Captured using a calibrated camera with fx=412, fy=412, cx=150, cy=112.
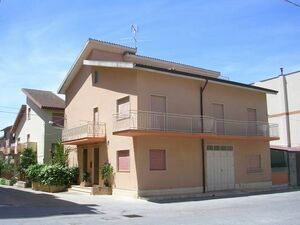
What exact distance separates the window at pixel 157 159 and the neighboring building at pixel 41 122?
45.5 ft

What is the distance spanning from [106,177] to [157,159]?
11.4 feet

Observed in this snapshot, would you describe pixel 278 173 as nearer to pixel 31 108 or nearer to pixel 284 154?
pixel 284 154

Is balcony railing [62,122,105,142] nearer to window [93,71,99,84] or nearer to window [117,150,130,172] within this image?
window [117,150,130,172]

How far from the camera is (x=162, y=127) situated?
21312 millimetres

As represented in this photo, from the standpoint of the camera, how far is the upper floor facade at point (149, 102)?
21297mm

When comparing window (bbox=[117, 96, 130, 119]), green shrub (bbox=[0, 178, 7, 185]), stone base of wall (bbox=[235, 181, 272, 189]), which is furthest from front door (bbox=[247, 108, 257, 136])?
green shrub (bbox=[0, 178, 7, 185])

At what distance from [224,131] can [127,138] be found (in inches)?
253

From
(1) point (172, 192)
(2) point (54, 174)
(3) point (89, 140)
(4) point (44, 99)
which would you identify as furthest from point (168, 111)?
(4) point (44, 99)

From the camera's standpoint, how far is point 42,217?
13.2 metres

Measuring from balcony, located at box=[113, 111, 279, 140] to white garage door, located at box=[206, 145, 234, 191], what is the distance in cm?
103

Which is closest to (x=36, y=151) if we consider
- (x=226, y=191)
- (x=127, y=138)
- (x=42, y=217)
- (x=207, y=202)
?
(x=127, y=138)

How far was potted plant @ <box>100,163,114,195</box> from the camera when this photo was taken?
2238cm

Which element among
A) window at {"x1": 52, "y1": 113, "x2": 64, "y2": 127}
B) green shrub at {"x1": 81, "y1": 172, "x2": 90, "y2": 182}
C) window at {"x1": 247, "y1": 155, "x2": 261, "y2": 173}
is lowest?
green shrub at {"x1": 81, "y1": 172, "x2": 90, "y2": 182}

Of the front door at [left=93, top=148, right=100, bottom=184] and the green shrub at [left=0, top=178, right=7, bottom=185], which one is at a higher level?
the front door at [left=93, top=148, right=100, bottom=184]
